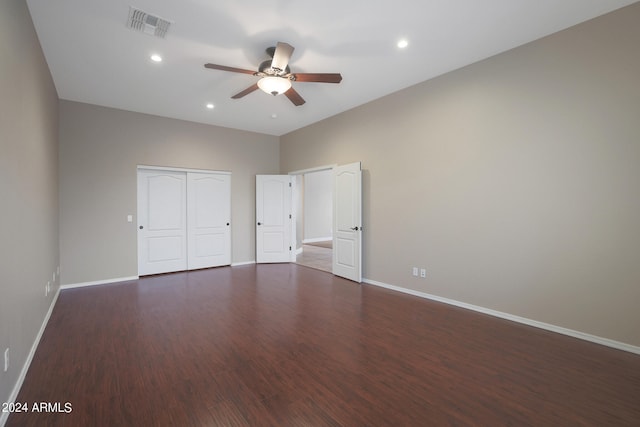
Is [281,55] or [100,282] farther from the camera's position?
[100,282]

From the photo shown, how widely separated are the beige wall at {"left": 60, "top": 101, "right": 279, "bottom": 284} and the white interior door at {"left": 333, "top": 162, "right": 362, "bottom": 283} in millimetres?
2934

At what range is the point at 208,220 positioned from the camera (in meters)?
6.27

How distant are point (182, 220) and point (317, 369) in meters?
4.74

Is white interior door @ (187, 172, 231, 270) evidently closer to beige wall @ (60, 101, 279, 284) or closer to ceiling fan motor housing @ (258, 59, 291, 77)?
beige wall @ (60, 101, 279, 284)

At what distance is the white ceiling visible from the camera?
2615 mm

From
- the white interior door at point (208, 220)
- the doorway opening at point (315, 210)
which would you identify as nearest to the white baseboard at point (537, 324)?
the white interior door at point (208, 220)

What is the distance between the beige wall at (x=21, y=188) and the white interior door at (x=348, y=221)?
4.09 m

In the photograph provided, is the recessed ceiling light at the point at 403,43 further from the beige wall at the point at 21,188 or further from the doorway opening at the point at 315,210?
the doorway opening at the point at 315,210

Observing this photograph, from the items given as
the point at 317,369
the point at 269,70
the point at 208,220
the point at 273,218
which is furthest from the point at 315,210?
the point at 317,369

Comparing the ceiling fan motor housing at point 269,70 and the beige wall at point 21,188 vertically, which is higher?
the ceiling fan motor housing at point 269,70

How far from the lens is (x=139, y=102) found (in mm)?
4859

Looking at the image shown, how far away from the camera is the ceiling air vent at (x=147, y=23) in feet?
8.79

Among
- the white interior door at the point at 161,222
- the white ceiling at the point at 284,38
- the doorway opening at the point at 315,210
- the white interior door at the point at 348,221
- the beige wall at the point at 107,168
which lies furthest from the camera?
the doorway opening at the point at 315,210

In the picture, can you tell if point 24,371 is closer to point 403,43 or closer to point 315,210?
point 403,43
